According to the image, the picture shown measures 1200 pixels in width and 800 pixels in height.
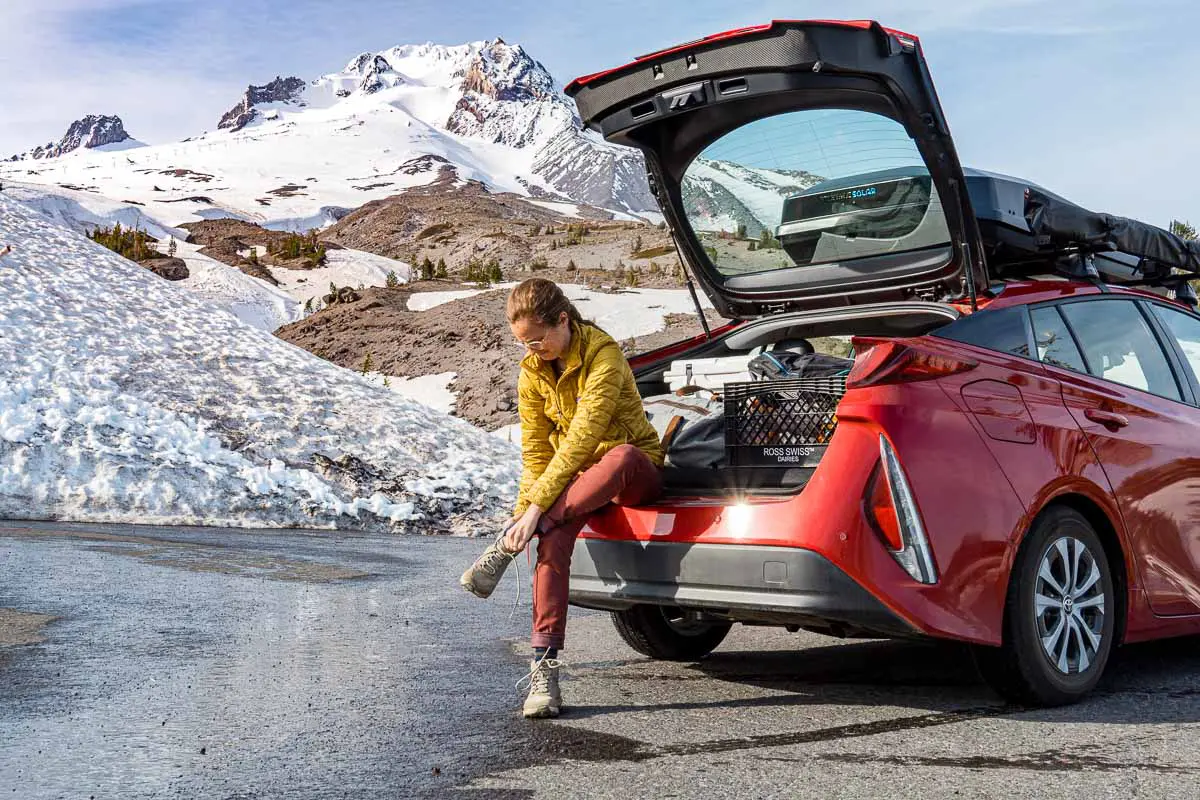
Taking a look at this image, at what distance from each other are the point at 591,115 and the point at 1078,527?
2.63m

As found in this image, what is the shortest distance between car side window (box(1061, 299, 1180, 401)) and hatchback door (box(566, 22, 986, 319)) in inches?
22.1

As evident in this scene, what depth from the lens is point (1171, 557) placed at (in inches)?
202

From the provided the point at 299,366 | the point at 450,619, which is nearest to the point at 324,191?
the point at 299,366

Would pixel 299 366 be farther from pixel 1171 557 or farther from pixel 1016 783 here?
pixel 1016 783

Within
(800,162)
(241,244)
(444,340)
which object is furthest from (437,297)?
(800,162)

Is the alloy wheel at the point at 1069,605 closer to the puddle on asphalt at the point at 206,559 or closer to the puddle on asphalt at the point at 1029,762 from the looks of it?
the puddle on asphalt at the point at 1029,762

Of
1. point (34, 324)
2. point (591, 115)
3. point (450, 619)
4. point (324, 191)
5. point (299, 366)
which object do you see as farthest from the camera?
point (324, 191)

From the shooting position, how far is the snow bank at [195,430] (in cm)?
1114

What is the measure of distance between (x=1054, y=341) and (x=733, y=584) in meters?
1.75

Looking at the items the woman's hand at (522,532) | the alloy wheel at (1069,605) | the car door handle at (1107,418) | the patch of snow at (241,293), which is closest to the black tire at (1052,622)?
the alloy wheel at (1069,605)

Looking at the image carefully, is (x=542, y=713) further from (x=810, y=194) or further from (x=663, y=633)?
(x=810, y=194)

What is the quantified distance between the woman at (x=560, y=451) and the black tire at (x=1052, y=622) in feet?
4.64

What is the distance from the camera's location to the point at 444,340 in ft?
79.0

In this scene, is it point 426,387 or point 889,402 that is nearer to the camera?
point 889,402
